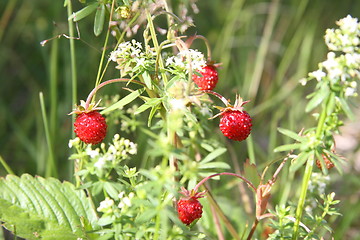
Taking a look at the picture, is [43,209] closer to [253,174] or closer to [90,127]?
[90,127]

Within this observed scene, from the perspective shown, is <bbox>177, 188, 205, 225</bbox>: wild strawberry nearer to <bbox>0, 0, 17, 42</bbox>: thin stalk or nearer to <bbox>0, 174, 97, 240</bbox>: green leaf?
<bbox>0, 174, 97, 240</bbox>: green leaf

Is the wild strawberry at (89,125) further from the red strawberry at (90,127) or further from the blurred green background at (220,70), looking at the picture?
the blurred green background at (220,70)

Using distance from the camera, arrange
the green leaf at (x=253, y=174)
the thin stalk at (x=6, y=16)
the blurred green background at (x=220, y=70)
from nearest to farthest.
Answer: the green leaf at (x=253, y=174) → the blurred green background at (x=220, y=70) → the thin stalk at (x=6, y=16)

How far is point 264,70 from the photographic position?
2945 mm

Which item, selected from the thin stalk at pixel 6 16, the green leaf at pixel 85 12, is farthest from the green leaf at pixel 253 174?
the thin stalk at pixel 6 16

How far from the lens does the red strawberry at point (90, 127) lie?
1.14 metres

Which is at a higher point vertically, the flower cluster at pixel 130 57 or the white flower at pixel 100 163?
the flower cluster at pixel 130 57

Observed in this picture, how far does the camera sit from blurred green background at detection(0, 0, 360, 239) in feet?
7.12

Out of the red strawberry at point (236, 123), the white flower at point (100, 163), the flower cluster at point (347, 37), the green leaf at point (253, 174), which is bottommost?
the green leaf at point (253, 174)

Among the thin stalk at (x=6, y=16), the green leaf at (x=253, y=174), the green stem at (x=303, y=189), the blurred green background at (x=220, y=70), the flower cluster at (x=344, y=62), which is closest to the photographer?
the flower cluster at (x=344, y=62)

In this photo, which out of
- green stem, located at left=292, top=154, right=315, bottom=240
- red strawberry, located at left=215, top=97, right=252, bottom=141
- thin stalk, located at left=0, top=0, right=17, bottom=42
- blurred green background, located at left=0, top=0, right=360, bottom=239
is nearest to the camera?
green stem, located at left=292, top=154, right=315, bottom=240

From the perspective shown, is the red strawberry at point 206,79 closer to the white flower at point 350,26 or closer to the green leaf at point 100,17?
the green leaf at point 100,17

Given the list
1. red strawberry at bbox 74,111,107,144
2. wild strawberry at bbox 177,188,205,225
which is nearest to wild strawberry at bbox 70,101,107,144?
red strawberry at bbox 74,111,107,144

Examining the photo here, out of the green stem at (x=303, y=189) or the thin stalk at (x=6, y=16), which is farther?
the thin stalk at (x=6, y=16)
